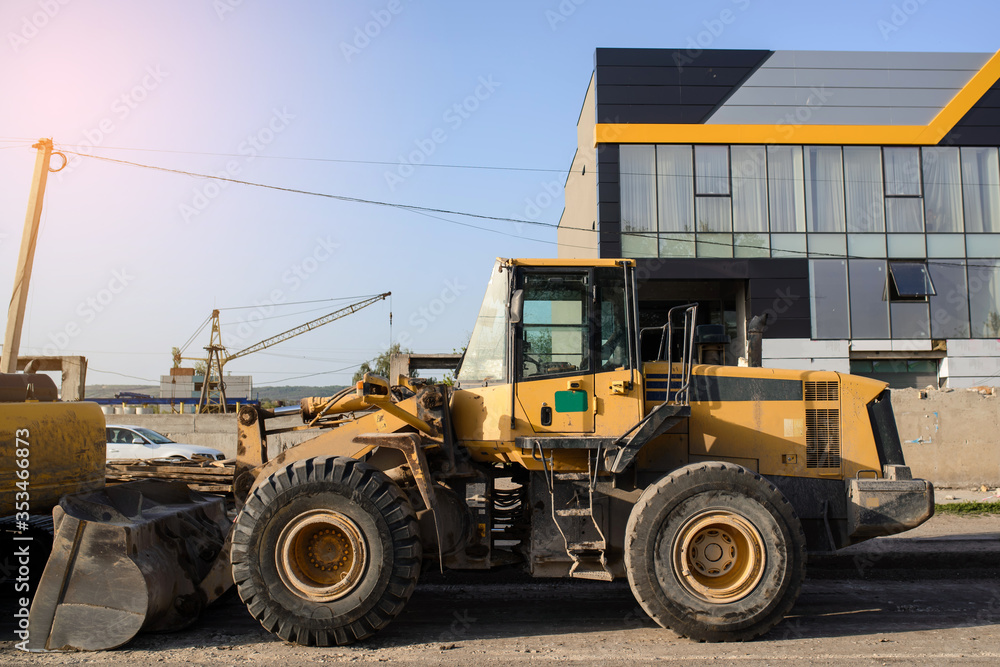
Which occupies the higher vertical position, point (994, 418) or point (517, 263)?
point (517, 263)

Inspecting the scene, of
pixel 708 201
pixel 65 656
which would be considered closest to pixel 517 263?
pixel 65 656

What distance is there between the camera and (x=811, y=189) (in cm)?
2186

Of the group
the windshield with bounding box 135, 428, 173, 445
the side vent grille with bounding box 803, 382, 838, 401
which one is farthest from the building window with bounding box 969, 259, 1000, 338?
the windshield with bounding box 135, 428, 173, 445

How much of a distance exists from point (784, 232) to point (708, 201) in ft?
8.42

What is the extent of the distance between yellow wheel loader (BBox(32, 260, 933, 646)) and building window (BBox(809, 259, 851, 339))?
17.2 m

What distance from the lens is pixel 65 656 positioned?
4809mm

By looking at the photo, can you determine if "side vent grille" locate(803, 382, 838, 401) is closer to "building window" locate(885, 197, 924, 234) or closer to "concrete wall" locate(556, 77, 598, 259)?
"concrete wall" locate(556, 77, 598, 259)

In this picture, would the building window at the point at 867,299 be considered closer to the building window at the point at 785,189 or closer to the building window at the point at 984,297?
the building window at the point at 785,189

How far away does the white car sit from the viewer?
1605 centimetres

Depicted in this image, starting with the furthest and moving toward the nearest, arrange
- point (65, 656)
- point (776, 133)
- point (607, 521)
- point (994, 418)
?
1. point (776, 133)
2. point (994, 418)
3. point (607, 521)
4. point (65, 656)

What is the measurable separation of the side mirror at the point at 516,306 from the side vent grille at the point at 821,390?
2552 mm

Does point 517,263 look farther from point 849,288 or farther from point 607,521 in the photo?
point 849,288

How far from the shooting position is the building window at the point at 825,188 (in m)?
21.8

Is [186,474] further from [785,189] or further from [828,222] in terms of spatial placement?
[828,222]
